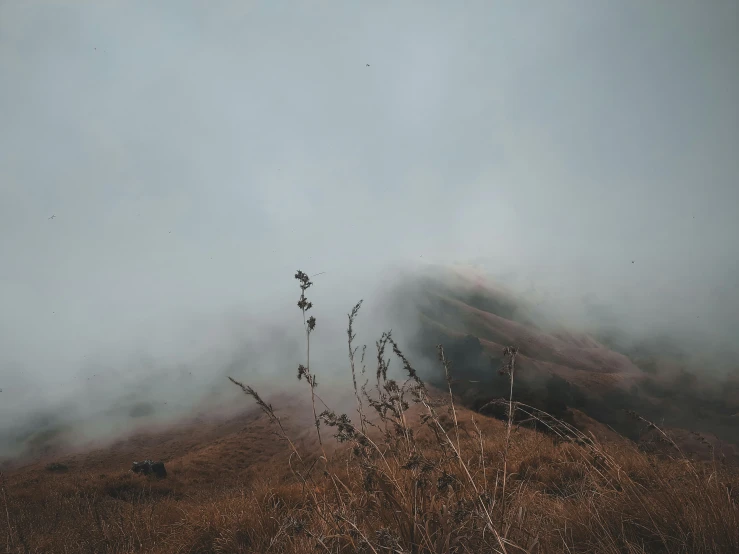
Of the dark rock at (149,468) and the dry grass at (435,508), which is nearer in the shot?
the dry grass at (435,508)

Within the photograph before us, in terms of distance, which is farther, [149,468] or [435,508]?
[149,468]

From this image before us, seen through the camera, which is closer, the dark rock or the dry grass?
the dry grass

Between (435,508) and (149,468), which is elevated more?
(435,508)

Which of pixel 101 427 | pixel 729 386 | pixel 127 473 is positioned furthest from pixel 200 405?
pixel 729 386

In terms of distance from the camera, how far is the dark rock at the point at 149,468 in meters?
25.0

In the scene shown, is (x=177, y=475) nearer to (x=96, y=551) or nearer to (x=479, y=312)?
(x=96, y=551)

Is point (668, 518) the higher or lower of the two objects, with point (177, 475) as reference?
higher

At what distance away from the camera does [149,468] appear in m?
25.4

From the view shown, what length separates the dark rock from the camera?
24953 millimetres

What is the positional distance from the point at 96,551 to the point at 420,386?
11.5 feet

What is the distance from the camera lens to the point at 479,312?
9931 centimetres

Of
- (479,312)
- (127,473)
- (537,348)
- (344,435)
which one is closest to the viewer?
(344,435)

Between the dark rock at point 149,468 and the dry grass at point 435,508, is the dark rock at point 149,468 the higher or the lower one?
the lower one

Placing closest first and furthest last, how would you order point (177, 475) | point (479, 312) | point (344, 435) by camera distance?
1. point (344, 435)
2. point (177, 475)
3. point (479, 312)
